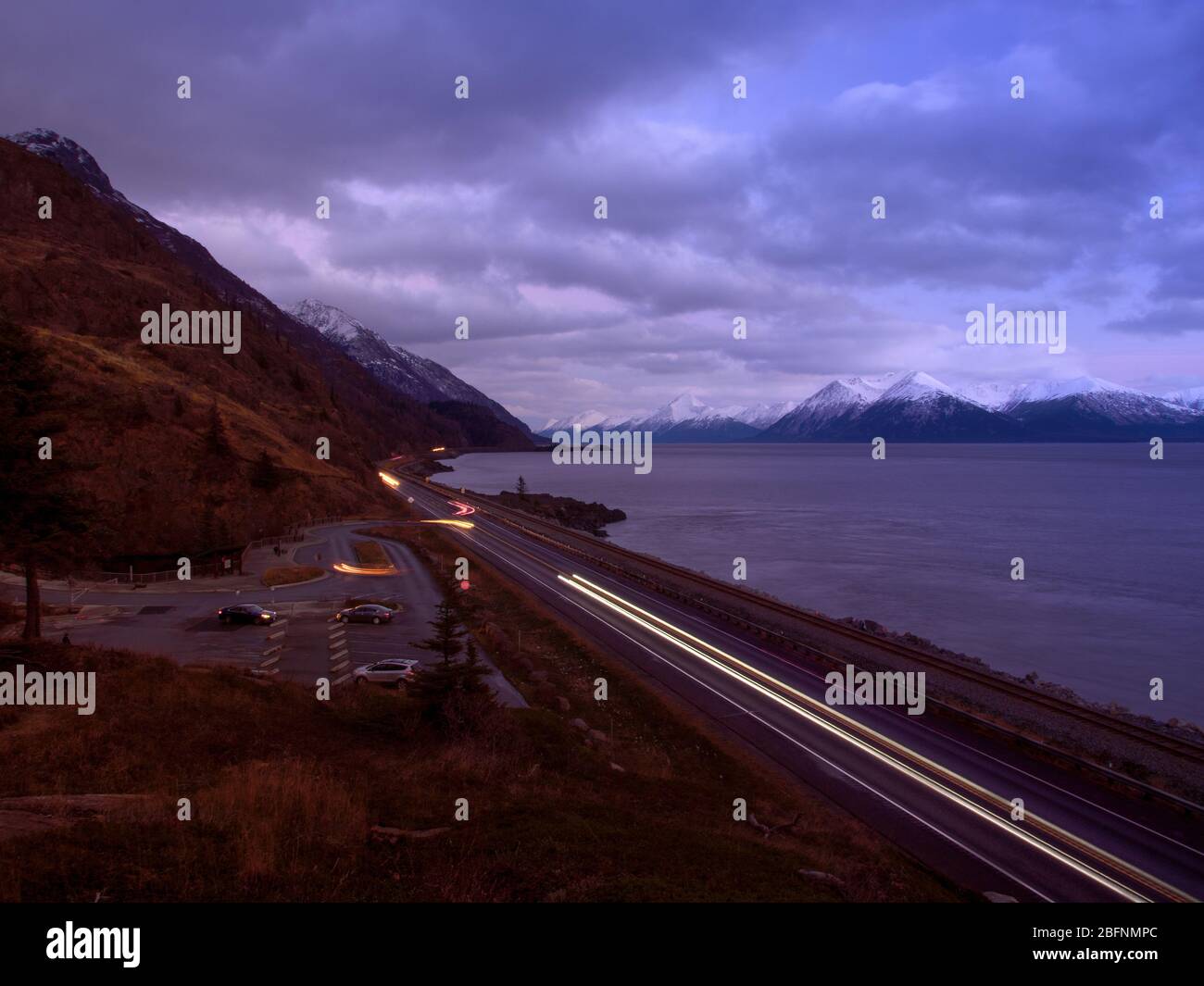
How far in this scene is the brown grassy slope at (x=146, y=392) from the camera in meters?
55.7

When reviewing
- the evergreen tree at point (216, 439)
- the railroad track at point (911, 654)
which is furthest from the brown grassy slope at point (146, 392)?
the railroad track at point (911, 654)

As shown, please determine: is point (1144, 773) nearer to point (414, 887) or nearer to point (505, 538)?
point (414, 887)

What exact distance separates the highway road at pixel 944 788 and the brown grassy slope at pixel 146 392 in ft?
73.5

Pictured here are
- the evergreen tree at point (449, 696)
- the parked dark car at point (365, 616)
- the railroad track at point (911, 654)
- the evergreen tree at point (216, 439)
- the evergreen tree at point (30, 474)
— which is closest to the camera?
the evergreen tree at point (449, 696)

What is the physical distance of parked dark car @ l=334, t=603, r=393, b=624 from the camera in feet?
113

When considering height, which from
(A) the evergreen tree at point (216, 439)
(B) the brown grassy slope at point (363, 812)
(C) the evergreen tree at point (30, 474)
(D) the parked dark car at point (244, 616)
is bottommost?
(D) the parked dark car at point (244, 616)

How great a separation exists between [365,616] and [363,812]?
25.6 m

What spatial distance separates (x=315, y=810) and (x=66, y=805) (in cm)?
333

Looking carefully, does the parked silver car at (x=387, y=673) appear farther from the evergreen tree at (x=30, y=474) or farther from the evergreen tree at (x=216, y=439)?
the evergreen tree at (x=216, y=439)

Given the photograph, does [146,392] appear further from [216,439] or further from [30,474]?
[30,474]

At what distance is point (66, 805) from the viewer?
980cm
